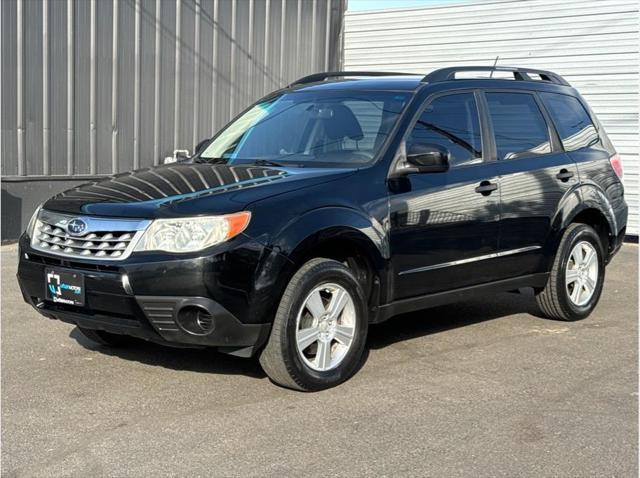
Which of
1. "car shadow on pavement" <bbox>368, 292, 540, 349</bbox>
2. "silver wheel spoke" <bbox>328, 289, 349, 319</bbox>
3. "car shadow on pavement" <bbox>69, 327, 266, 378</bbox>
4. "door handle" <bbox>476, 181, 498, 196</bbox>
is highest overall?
"door handle" <bbox>476, 181, 498, 196</bbox>

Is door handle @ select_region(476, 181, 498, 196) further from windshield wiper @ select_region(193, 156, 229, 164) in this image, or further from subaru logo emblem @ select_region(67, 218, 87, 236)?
subaru logo emblem @ select_region(67, 218, 87, 236)

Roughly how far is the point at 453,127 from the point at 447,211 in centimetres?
66

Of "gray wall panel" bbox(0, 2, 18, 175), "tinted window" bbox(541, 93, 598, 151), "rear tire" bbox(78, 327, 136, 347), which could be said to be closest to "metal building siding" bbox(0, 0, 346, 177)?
"gray wall panel" bbox(0, 2, 18, 175)

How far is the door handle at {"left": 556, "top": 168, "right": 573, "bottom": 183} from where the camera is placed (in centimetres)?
683

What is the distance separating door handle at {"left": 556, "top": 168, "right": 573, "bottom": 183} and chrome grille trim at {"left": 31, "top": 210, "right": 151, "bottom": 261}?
3.48 m

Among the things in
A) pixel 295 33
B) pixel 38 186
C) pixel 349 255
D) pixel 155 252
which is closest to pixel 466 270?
pixel 349 255

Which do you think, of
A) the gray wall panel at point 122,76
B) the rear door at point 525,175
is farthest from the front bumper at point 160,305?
the gray wall panel at point 122,76

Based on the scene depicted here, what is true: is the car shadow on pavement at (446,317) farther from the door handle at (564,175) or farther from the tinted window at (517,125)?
the tinted window at (517,125)

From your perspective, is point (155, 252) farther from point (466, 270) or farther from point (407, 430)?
point (466, 270)

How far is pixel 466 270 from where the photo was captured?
608 cm

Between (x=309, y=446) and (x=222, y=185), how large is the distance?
1.63 m

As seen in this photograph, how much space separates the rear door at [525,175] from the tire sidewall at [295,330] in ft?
4.99

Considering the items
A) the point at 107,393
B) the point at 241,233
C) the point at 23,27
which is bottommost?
the point at 107,393

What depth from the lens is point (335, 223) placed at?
201 inches
